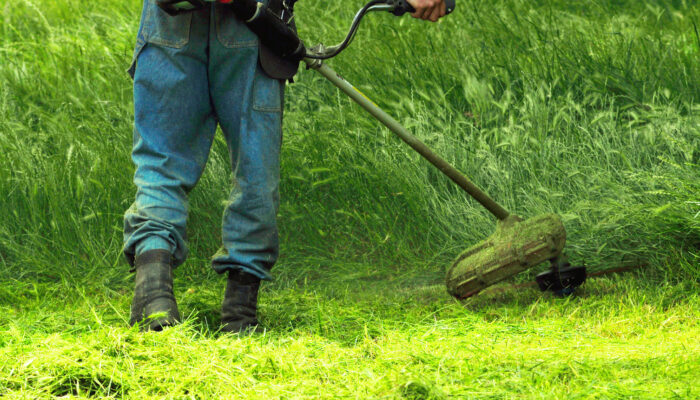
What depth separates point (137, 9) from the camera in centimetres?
592

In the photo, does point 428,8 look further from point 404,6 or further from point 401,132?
point 401,132

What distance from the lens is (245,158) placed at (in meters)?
2.78

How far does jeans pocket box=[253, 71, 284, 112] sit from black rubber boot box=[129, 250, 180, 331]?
1.81 ft

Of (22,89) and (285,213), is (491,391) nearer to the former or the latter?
(285,213)

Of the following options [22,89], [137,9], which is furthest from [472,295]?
[137,9]

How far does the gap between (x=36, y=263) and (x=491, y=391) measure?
2.32m

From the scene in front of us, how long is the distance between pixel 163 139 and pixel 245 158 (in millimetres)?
263

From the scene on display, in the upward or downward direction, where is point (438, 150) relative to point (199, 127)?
downward

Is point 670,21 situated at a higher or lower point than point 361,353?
higher

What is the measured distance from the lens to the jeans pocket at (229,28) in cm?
267

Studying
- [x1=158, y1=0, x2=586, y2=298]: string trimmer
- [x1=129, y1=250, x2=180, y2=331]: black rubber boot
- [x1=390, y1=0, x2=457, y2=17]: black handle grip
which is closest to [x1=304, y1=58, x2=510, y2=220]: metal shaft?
[x1=158, y1=0, x2=586, y2=298]: string trimmer

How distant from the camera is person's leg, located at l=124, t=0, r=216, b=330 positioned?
262 centimetres

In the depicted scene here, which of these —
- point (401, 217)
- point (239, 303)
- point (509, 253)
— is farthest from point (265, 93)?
point (401, 217)

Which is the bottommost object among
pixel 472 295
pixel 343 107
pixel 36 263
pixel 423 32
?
pixel 36 263
